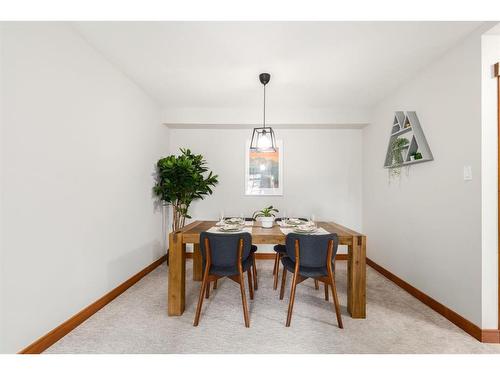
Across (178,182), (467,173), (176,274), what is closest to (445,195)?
(467,173)

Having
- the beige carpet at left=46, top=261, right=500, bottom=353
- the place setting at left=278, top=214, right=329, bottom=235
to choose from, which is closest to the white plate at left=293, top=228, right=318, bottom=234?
the place setting at left=278, top=214, right=329, bottom=235

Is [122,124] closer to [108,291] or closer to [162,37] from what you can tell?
[162,37]

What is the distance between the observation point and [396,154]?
2.89 metres

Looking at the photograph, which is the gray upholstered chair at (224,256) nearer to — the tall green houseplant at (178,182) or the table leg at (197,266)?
the table leg at (197,266)

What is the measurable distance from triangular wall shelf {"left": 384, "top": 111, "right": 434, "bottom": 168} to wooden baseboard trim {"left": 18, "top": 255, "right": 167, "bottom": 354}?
3.62 metres

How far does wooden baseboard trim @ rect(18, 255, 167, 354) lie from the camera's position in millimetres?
1621

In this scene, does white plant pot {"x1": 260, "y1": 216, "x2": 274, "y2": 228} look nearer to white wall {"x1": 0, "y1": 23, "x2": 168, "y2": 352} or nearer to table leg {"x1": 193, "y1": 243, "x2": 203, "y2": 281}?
table leg {"x1": 193, "y1": 243, "x2": 203, "y2": 281}

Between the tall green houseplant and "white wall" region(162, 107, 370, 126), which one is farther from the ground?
"white wall" region(162, 107, 370, 126)

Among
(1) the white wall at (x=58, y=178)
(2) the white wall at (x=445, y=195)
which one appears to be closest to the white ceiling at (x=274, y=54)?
(2) the white wall at (x=445, y=195)

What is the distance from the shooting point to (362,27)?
1.89 metres

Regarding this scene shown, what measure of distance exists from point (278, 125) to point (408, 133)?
186cm

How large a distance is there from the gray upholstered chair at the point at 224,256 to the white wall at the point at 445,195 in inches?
74.0

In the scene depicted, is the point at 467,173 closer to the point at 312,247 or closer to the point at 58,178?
the point at 312,247

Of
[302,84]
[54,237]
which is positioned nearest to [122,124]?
[54,237]
